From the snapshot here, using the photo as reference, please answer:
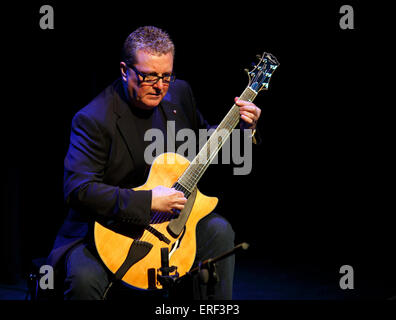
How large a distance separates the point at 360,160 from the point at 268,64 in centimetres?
244

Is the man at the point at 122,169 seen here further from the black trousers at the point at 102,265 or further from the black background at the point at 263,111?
the black background at the point at 263,111

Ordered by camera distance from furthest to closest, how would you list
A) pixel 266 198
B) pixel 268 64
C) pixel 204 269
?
1. pixel 266 198
2. pixel 268 64
3. pixel 204 269

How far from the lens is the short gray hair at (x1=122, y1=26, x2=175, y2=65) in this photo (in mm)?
2404

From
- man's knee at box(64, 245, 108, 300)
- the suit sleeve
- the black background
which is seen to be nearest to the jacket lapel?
the suit sleeve

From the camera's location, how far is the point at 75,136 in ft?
8.09

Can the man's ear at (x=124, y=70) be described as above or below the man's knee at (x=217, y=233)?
above

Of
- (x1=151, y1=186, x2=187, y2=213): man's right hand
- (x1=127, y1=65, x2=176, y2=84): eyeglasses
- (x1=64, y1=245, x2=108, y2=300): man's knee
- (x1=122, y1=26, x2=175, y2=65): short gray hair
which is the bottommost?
(x1=64, y1=245, x2=108, y2=300): man's knee

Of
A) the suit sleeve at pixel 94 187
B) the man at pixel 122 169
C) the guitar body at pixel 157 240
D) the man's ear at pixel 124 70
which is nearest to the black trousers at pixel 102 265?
the man at pixel 122 169

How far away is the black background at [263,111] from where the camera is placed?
162 inches

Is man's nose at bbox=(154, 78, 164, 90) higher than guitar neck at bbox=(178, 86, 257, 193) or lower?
higher

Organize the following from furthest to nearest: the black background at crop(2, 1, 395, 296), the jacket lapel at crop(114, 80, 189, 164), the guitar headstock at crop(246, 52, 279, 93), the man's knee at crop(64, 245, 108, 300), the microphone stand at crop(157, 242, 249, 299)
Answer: the black background at crop(2, 1, 395, 296)
the guitar headstock at crop(246, 52, 279, 93)
the jacket lapel at crop(114, 80, 189, 164)
the man's knee at crop(64, 245, 108, 300)
the microphone stand at crop(157, 242, 249, 299)

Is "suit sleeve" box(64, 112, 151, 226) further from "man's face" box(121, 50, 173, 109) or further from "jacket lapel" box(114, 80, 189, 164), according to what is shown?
"man's face" box(121, 50, 173, 109)
